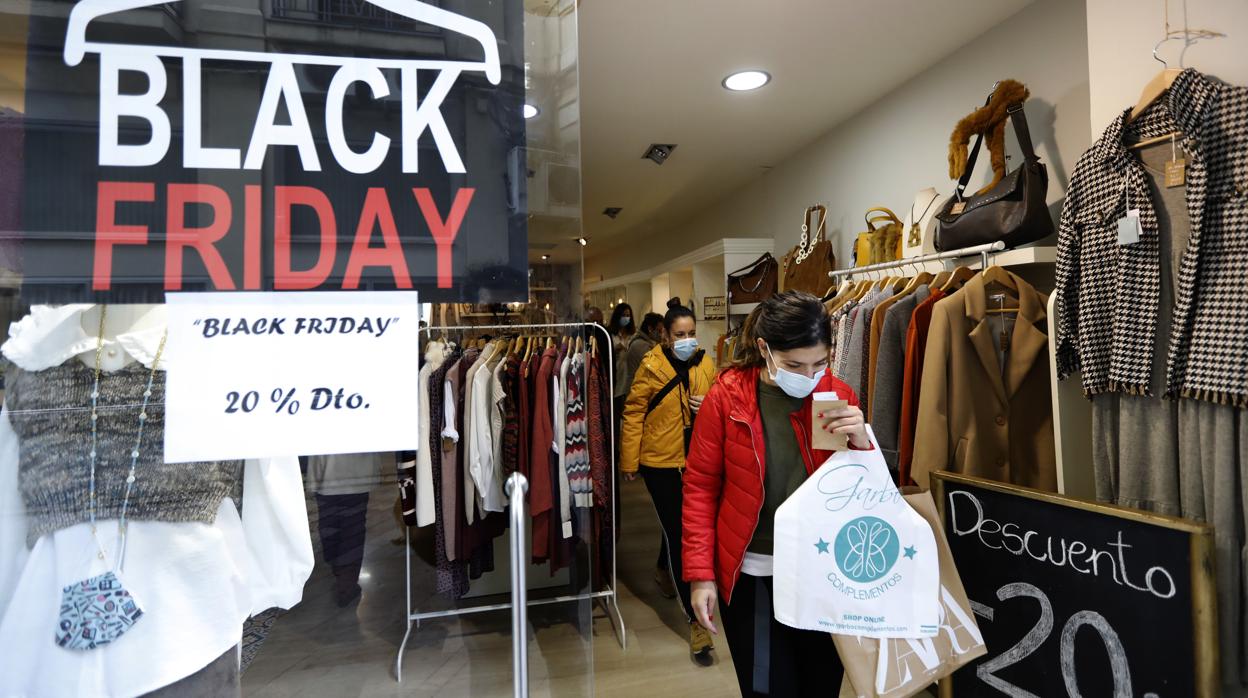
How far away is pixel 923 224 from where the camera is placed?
8.45ft

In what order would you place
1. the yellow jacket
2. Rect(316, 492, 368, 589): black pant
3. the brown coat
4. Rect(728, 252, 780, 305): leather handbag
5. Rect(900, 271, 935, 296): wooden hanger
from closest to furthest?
Rect(316, 492, 368, 589): black pant < the brown coat < Rect(900, 271, 935, 296): wooden hanger < the yellow jacket < Rect(728, 252, 780, 305): leather handbag

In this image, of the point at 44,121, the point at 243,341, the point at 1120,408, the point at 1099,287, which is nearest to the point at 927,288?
the point at 1099,287

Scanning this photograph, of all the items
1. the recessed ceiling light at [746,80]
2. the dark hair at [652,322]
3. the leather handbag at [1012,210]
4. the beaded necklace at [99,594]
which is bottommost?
the beaded necklace at [99,594]

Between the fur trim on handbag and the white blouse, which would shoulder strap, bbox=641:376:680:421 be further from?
the white blouse

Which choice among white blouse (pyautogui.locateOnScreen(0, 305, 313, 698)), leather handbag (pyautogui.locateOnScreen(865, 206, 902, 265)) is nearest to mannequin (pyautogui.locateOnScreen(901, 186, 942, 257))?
leather handbag (pyautogui.locateOnScreen(865, 206, 902, 265))

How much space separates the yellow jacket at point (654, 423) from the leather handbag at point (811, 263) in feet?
→ 3.76

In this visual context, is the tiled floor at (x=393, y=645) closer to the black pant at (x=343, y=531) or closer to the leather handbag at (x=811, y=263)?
the black pant at (x=343, y=531)

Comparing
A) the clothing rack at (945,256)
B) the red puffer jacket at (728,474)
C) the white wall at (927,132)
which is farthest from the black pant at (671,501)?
the white wall at (927,132)

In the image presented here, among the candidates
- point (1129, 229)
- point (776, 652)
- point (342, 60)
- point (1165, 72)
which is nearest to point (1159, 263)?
point (1129, 229)

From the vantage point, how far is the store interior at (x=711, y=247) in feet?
2.55

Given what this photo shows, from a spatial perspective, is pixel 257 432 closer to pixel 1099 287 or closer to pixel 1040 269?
pixel 1099 287

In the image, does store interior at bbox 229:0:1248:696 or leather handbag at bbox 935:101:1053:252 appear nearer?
store interior at bbox 229:0:1248:696

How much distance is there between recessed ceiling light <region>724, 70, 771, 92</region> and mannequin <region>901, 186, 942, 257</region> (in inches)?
40.4

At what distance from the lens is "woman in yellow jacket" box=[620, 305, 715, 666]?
8.90 feet
